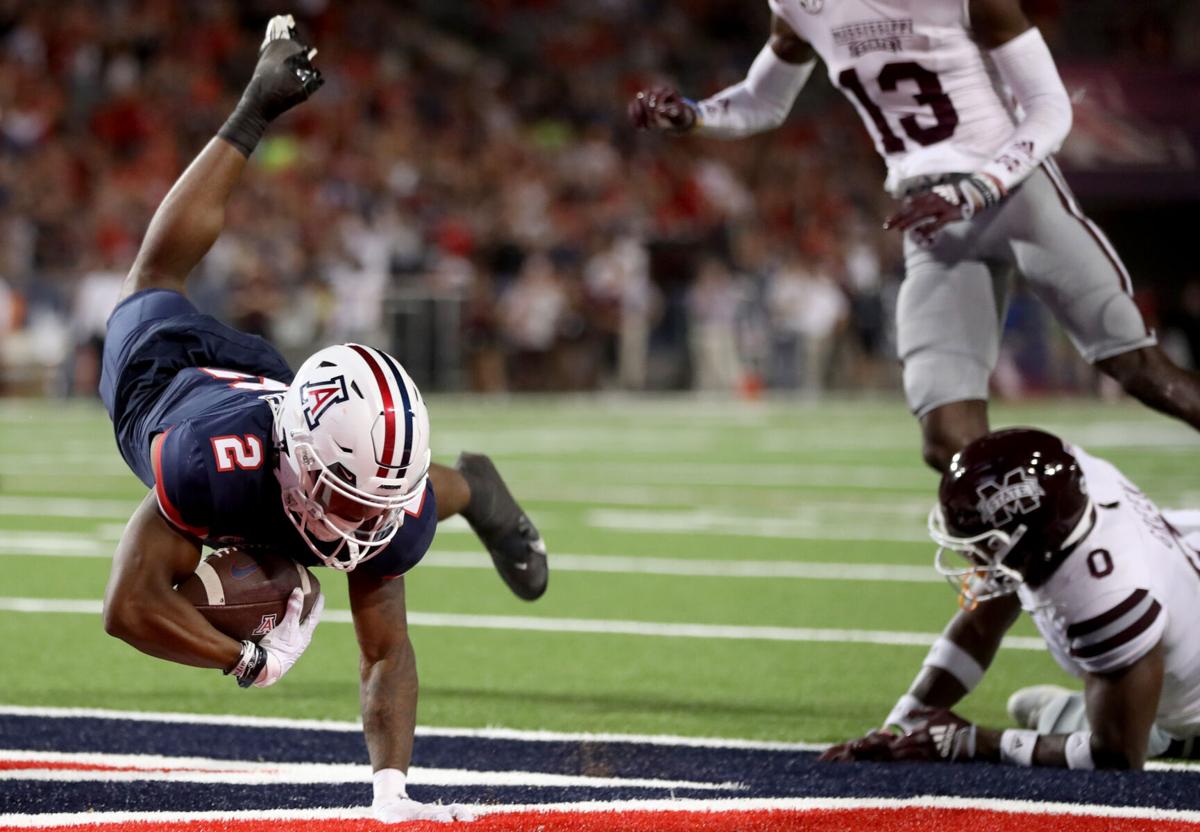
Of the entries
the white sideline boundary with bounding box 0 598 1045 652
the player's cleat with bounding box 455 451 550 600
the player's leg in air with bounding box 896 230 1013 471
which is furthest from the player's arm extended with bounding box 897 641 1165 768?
the white sideline boundary with bounding box 0 598 1045 652

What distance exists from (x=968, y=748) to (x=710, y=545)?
4189 mm

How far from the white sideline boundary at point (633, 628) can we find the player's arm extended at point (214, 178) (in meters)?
2.04

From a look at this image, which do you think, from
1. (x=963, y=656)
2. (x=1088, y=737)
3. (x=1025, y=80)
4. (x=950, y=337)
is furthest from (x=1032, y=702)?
(x=1025, y=80)

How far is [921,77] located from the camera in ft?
17.7

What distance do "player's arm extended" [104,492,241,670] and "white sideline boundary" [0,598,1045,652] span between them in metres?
2.88

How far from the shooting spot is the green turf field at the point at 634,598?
17.7 feet

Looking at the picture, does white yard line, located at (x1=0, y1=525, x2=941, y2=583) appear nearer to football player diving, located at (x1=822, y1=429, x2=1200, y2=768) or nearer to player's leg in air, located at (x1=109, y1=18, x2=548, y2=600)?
player's leg in air, located at (x1=109, y1=18, x2=548, y2=600)

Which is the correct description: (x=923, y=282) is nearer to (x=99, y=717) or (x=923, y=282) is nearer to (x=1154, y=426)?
(x=99, y=717)

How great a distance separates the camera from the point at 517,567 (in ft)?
17.7

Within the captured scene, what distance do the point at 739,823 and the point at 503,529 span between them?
1.85 m

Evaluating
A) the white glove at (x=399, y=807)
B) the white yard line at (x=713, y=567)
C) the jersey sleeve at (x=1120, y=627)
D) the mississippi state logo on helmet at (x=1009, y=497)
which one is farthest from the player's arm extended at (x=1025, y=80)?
the white yard line at (x=713, y=567)

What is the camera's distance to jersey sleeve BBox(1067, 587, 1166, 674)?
430 cm

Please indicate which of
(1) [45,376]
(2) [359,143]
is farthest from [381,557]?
(2) [359,143]

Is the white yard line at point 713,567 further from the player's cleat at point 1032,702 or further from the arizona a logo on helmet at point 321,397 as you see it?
the arizona a logo on helmet at point 321,397
